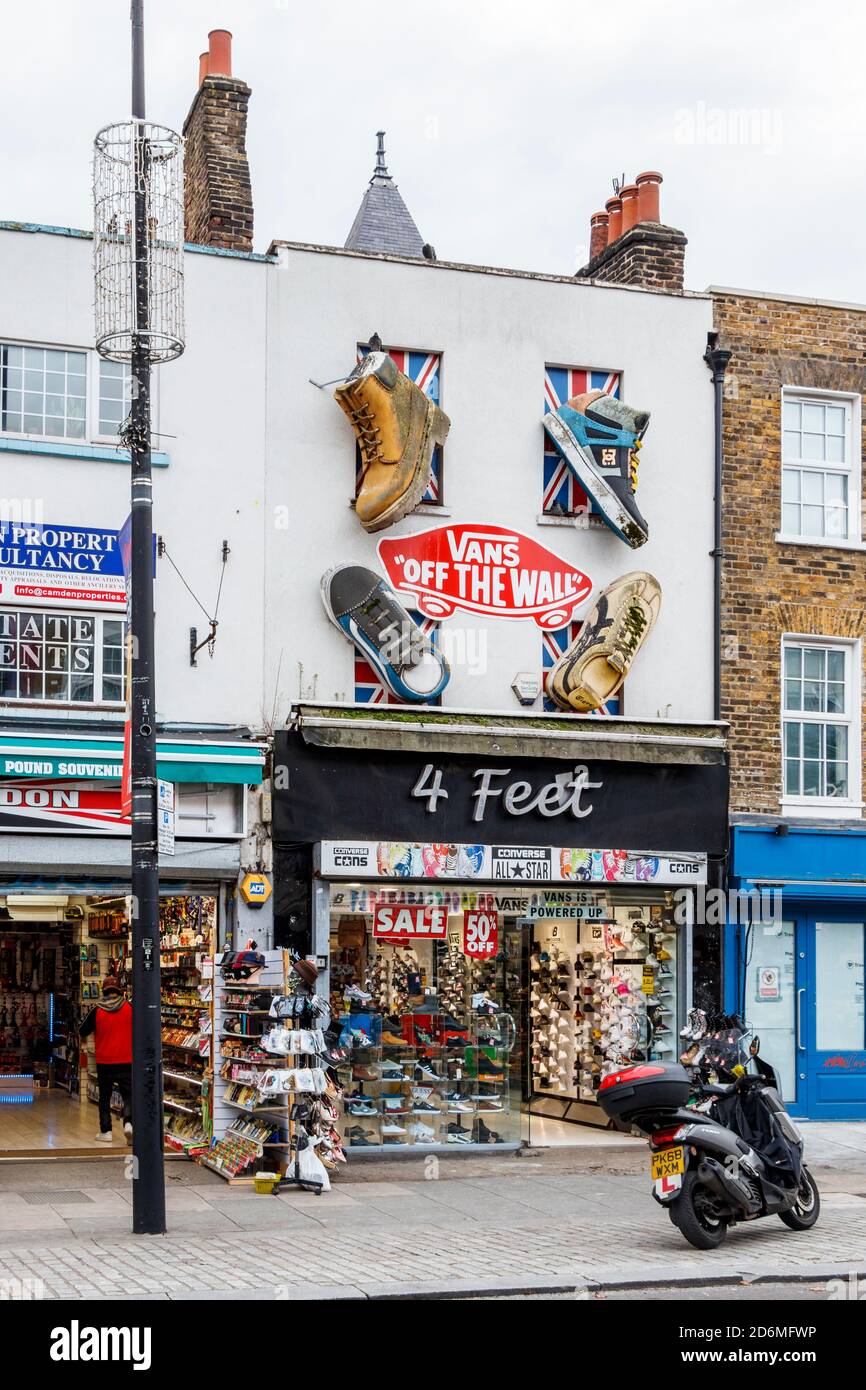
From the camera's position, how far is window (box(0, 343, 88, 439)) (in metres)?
16.1

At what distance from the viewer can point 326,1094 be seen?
47.8ft

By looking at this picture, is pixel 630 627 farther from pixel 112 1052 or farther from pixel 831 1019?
pixel 112 1052

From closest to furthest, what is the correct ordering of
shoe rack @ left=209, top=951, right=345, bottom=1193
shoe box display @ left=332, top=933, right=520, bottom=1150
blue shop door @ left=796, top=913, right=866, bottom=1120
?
shoe rack @ left=209, top=951, right=345, bottom=1193
shoe box display @ left=332, top=933, right=520, bottom=1150
blue shop door @ left=796, top=913, right=866, bottom=1120

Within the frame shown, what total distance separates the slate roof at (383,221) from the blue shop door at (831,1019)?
18.9m

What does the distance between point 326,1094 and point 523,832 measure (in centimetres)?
388

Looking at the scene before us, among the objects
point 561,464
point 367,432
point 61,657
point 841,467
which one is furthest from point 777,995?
point 61,657

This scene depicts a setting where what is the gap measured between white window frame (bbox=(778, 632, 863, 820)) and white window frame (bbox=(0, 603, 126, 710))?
7.50 metres

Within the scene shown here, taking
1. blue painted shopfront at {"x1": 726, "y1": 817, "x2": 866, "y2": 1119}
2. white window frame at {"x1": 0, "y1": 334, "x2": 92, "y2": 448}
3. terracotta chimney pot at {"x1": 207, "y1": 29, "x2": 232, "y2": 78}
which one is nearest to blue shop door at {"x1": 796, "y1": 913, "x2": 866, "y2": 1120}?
blue painted shopfront at {"x1": 726, "y1": 817, "x2": 866, "y2": 1119}

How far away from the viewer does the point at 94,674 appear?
16078mm

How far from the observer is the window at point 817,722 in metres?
19.0

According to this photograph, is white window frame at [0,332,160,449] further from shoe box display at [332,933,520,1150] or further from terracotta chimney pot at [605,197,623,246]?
terracotta chimney pot at [605,197,623,246]

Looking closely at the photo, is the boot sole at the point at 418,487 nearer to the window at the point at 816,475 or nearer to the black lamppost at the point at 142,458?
the black lamppost at the point at 142,458

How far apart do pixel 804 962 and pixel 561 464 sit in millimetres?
6235

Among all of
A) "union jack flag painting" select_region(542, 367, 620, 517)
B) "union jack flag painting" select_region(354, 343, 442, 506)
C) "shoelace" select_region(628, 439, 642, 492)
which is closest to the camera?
"union jack flag painting" select_region(354, 343, 442, 506)
